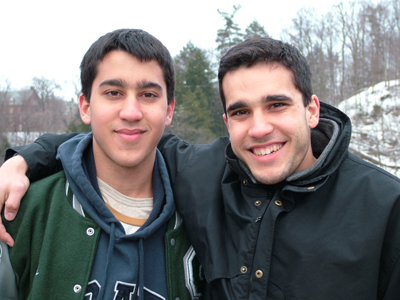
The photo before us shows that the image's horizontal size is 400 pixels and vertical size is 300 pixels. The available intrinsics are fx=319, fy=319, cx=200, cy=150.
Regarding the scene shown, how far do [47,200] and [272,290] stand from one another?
64.1 inches

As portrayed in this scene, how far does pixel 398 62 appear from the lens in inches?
1331

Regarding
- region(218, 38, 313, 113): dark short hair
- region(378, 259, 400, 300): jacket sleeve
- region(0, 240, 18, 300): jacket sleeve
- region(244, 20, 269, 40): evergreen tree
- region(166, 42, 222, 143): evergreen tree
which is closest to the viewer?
region(378, 259, 400, 300): jacket sleeve

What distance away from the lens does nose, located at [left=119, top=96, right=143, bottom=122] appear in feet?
7.53

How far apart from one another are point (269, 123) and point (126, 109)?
1.03m

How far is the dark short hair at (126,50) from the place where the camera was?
96.7 inches

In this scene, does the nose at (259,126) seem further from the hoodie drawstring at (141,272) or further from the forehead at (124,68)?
the hoodie drawstring at (141,272)

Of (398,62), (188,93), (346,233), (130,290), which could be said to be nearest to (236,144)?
(346,233)

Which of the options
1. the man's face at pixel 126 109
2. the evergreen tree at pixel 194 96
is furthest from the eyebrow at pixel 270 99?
the evergreen tree at pixel 194 96

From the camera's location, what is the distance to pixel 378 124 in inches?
1043

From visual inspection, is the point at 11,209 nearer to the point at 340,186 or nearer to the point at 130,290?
the point at 130,290

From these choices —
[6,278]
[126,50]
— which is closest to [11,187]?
[6,278]

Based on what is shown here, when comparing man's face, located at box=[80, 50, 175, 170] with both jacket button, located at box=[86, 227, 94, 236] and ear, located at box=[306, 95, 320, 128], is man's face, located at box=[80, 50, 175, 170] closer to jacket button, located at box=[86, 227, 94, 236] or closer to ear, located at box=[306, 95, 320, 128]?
jacket button, located at box=[86, 227, 94, 236]

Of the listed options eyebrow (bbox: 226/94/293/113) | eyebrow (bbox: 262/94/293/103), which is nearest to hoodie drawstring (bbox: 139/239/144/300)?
eyebrow (bbox: 226/94/293/113)

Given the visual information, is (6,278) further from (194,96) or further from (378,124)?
(194,96)
